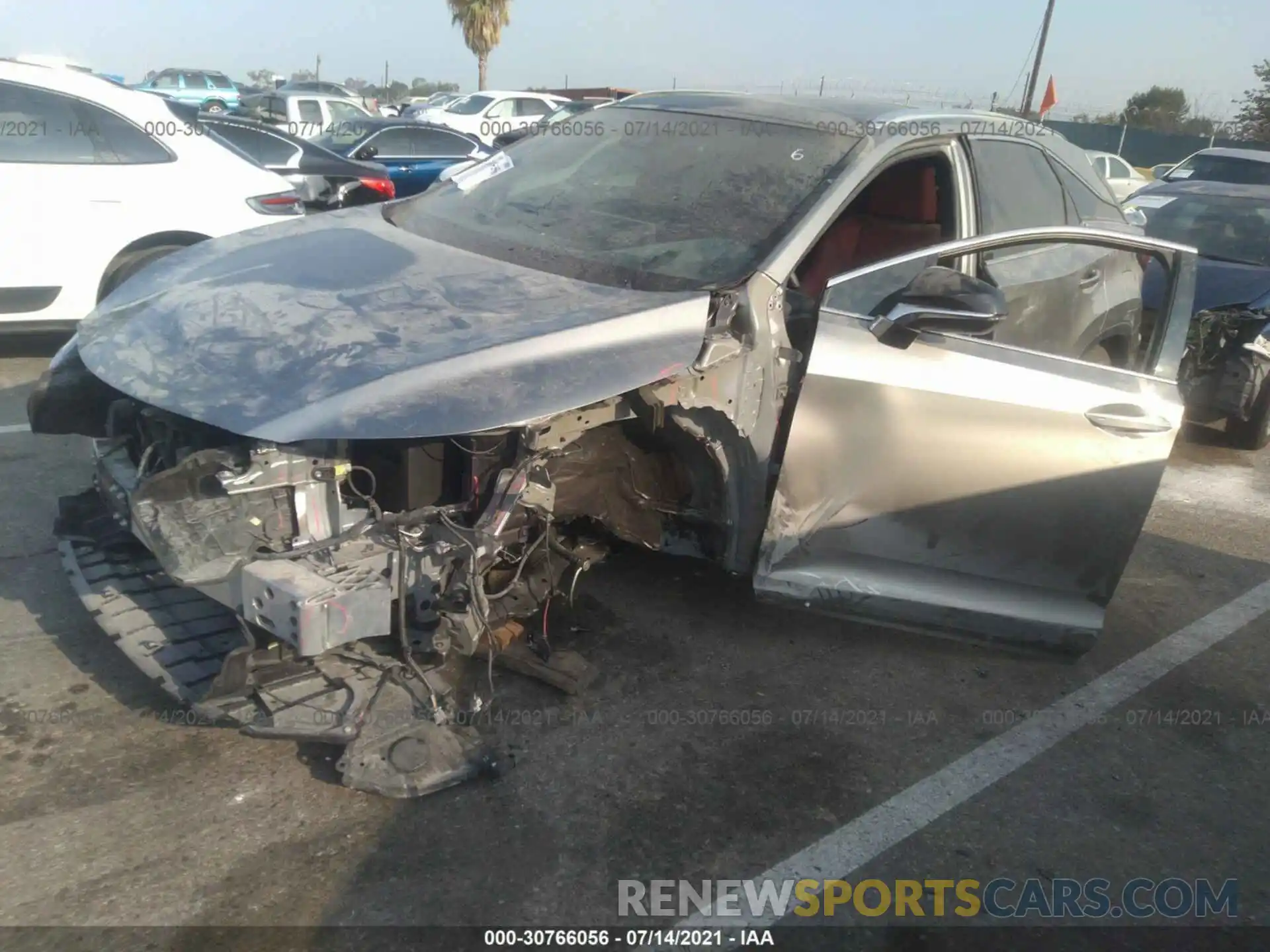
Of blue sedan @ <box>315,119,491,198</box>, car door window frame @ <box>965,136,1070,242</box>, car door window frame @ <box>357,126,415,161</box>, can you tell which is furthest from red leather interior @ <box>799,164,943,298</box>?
car door window frame @ <box>357,126,415,161</box>

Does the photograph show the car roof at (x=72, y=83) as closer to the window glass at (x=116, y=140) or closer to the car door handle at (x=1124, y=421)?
the window glass at (x=116, y=140)

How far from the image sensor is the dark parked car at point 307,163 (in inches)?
326

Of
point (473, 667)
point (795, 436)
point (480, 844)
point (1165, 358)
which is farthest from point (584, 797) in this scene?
point (1165, 358)

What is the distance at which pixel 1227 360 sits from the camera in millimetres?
6023

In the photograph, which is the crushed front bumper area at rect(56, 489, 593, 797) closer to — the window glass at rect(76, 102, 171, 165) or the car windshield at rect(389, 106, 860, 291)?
the car windshield at rect(389, 106, 860, 291)

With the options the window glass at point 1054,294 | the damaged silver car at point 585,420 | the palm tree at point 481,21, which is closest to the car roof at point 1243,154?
the window glass at point 1054,294

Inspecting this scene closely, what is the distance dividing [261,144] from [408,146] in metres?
4.11

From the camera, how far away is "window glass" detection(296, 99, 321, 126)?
16.2 m

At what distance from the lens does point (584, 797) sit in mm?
2764

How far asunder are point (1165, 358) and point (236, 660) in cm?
312

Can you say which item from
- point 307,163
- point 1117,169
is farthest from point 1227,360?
point 1117,169

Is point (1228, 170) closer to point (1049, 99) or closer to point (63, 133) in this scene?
point (1049, 99)

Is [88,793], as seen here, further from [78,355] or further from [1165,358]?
[1165,358]

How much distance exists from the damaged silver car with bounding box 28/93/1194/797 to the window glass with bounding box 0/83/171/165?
265 centimetres
